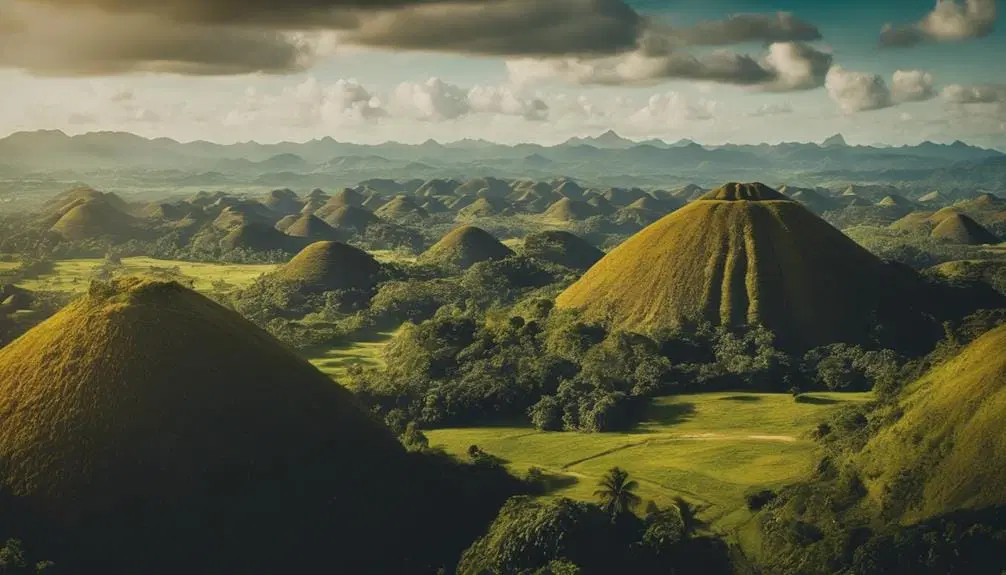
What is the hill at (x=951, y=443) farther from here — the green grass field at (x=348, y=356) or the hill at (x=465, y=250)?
the hill at (x=465, y=250)

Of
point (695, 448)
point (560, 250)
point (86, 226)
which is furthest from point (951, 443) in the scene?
point (86, 226)

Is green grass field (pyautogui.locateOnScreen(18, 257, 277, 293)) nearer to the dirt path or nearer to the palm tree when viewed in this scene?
the dirt path

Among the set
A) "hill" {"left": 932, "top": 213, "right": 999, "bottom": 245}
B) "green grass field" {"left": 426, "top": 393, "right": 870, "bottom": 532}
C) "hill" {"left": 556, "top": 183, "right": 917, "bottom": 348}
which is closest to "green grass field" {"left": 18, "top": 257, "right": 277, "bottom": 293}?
"hill" {"left": 556, "top": 183, "right": 917, "bottom": 348}

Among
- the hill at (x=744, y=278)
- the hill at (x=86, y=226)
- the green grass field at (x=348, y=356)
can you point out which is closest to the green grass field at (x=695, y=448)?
the hill at (x=744, y=278)

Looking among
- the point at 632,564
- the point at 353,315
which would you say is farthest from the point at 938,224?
the point at 632,564

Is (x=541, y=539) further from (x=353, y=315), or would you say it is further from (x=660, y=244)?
(x=353, y=315)
